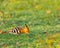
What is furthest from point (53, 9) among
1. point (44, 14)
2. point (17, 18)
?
point (17, 18)

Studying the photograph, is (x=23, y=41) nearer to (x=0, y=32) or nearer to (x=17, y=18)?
(x=0, y=32)

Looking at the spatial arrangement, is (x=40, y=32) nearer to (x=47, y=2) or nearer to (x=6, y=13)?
(x=6, y=13)

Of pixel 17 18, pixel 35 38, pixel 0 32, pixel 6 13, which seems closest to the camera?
pixel 35 38

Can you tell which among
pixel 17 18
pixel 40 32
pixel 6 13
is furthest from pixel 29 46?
pixel 6 13

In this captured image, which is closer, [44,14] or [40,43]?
[40,43]

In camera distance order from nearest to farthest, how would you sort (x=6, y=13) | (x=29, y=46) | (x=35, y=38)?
1. (x=29, y=46)
2. (x=35, y=38)
3. (x=6, y=13)

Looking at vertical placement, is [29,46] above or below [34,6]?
below
